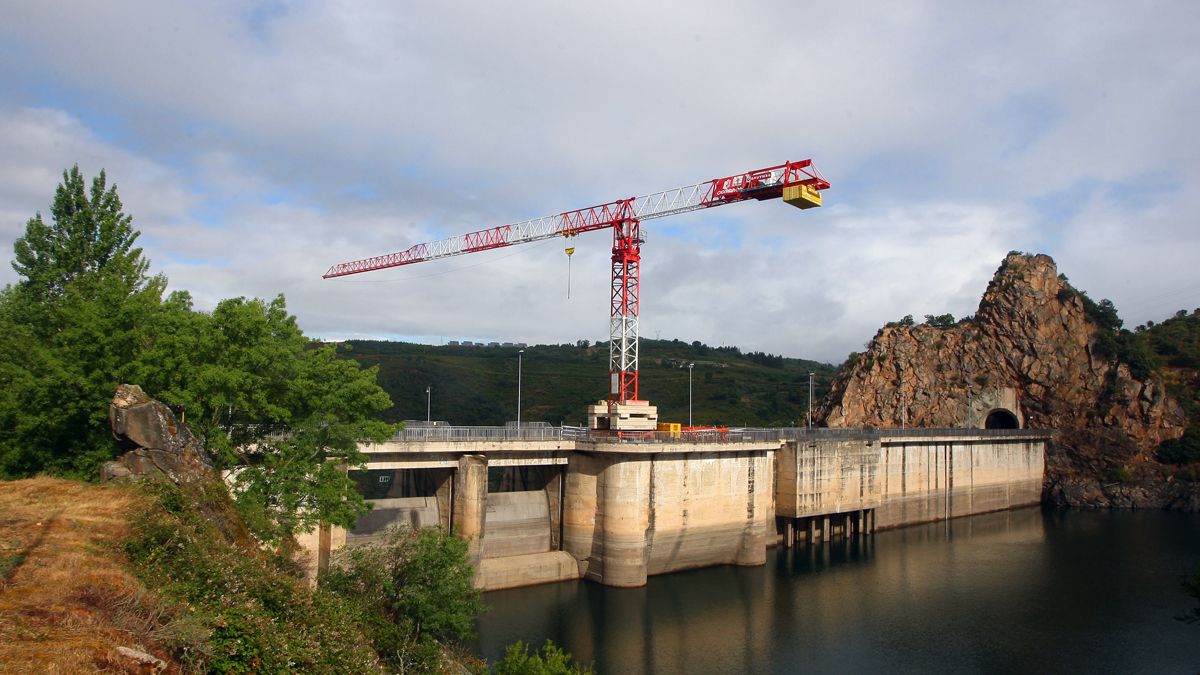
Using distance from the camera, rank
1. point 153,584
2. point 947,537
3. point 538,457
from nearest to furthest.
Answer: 1. point 153,584
2. point 538,457
3. point 947,537

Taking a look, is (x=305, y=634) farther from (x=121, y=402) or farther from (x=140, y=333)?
(x=140, y=333)

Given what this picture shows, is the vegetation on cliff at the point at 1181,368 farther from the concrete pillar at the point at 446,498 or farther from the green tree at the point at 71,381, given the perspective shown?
the green tree at the point at 71,381

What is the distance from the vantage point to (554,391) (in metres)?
152

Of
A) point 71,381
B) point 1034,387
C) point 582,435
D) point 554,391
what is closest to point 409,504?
point 582,435

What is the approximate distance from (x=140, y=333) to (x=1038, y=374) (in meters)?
113

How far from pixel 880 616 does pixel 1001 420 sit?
77936 mm

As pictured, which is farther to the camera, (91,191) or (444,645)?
(91,191)

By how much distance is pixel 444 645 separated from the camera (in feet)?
102

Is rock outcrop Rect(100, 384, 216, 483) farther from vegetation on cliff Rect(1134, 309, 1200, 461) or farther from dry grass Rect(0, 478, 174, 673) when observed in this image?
vegetation on cliff Rect(1134, 309, 1200, 461)

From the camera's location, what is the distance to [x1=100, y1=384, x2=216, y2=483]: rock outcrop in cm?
2481

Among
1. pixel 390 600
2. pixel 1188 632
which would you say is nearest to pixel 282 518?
pixel 390 600

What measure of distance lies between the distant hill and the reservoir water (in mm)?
68515

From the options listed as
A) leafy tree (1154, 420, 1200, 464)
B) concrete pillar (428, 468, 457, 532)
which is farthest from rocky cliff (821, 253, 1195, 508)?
concrete pillar (428, 468, 457, 532)

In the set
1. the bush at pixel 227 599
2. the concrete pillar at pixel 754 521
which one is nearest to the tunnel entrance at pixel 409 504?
the bush at pixel 227 599
